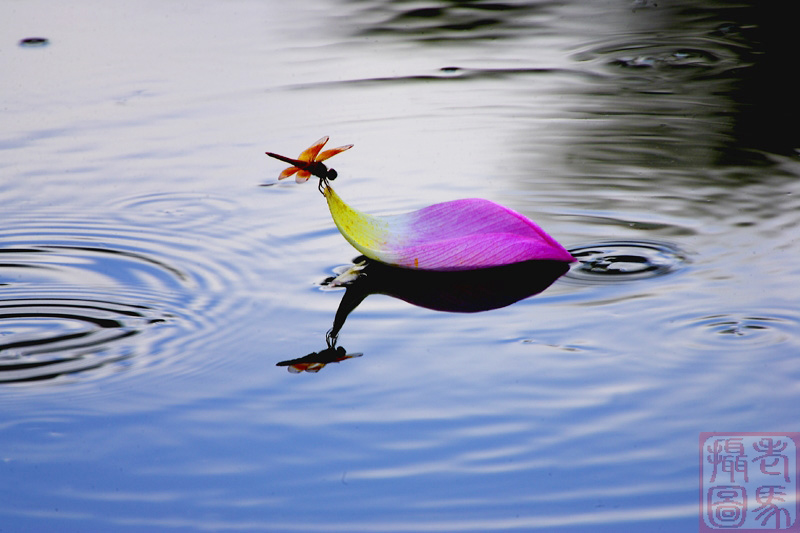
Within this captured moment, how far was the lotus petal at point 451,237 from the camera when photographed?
219 centimetres

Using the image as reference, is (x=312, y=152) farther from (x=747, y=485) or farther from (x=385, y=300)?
(x=747, y=485)

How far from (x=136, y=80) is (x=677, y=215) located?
2518 millimetres

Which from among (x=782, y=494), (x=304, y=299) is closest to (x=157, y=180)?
(x=304, y=299)

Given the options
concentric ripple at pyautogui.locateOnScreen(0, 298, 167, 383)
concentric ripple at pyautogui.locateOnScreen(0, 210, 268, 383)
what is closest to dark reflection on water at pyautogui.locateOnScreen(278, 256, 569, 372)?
concentric ripple at pyautogui.locateOnScreen(0, 210, 268, 383)

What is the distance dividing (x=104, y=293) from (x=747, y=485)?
144 centimetres

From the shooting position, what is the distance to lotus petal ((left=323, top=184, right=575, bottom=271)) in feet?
7.19

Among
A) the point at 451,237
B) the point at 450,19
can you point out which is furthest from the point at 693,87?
the point at 451,237

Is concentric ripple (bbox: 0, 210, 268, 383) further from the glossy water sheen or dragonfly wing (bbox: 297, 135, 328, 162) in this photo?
dragonfly wing (bbox: 297, 135, 328, 162)

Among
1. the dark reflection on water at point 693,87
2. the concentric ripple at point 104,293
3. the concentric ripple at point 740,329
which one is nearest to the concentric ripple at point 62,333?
the concentric ripple at point 104,293

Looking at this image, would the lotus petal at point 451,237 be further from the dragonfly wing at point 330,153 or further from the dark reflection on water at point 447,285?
the dragonfly wing at point 330,153

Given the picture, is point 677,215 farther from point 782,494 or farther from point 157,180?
point 157,180

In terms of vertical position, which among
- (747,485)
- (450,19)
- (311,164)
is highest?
(450,19)

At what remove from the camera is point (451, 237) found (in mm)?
2217

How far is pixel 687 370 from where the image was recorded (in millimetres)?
1790
